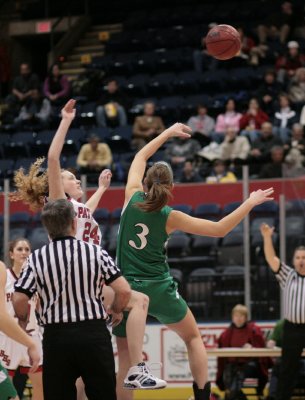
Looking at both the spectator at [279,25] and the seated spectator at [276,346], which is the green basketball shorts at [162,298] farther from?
the spectator at [279,25]

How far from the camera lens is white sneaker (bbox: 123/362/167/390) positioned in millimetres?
7148

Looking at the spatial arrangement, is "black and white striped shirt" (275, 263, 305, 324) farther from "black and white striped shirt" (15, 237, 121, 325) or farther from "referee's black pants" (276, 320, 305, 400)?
"black and white striped shirt" (15, 237, 121, 325)

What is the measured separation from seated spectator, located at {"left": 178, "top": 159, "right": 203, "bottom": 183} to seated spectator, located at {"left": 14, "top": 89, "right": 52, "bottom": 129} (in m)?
6.55

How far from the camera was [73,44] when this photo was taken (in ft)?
81.9

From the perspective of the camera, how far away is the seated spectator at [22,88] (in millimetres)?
22203

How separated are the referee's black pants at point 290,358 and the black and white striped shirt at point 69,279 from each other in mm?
6517

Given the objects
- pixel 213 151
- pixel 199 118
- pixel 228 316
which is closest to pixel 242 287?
pixel 228 316

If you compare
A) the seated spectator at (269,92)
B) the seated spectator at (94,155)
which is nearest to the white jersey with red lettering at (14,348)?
the seated spectator at (94,155)

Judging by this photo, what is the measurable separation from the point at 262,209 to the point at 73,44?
40.9ft

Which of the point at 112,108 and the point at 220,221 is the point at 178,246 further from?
the point at 220,221

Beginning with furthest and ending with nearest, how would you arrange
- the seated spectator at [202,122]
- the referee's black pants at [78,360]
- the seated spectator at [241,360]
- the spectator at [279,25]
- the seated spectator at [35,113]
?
1. the seated spectator at [35,113]
2. the spectator at [279,25]
3. the seated spectator at [202,122]
4. the seated spectator at [241,360]
5. the referee's black pants at [78,360]

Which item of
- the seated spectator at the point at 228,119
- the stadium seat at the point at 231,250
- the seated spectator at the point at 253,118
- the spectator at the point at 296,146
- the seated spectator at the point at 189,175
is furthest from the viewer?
the seated spectator at the point at 228,119

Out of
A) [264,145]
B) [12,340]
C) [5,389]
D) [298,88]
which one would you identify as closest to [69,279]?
[5,389]

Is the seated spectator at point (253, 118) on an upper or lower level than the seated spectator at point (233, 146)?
upper
